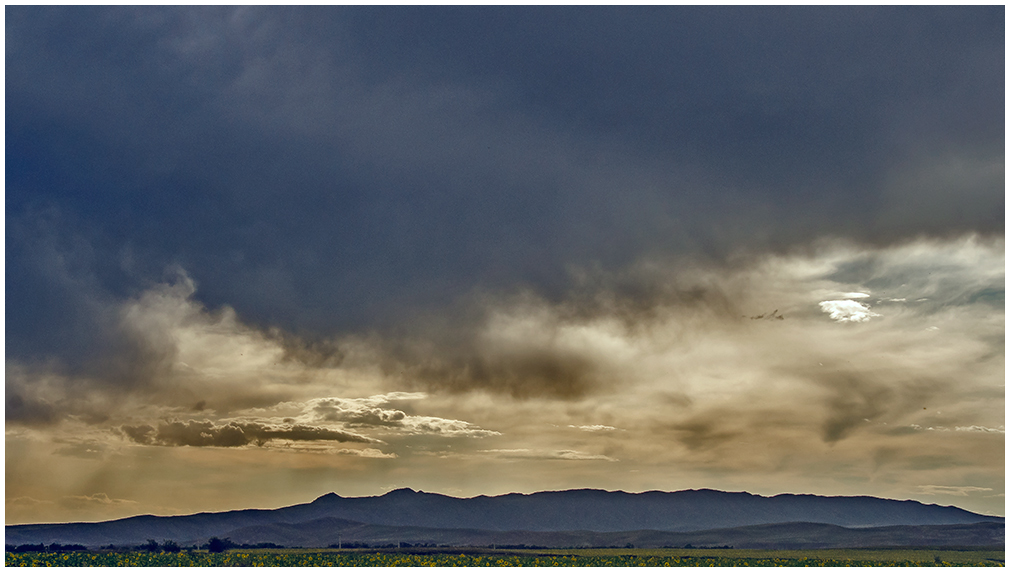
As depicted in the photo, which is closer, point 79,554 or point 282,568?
point 282,568

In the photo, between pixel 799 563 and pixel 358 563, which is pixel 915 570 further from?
pixel 358 563

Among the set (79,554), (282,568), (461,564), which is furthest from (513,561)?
(79,554)

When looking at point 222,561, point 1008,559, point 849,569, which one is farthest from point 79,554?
point 1008,559

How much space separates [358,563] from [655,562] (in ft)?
117

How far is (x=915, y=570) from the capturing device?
6656 centimetres

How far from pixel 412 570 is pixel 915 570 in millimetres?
41502

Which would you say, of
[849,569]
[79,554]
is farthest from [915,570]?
[79,554]

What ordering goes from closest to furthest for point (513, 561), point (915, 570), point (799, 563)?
point (915, 570), point (513, 561), point (799, 563)

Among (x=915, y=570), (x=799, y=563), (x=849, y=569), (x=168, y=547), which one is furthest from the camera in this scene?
(x=168, y=547)

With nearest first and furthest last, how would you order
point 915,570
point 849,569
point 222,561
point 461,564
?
point 915,570 < point 849,569 < point 461,564 < point 222,561

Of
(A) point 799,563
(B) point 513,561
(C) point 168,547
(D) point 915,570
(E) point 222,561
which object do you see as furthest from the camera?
(C) point 168,547

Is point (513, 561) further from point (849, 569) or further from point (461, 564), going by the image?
point (849, 569)

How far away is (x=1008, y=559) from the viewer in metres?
66.7

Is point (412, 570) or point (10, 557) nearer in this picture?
point (412, 570)
